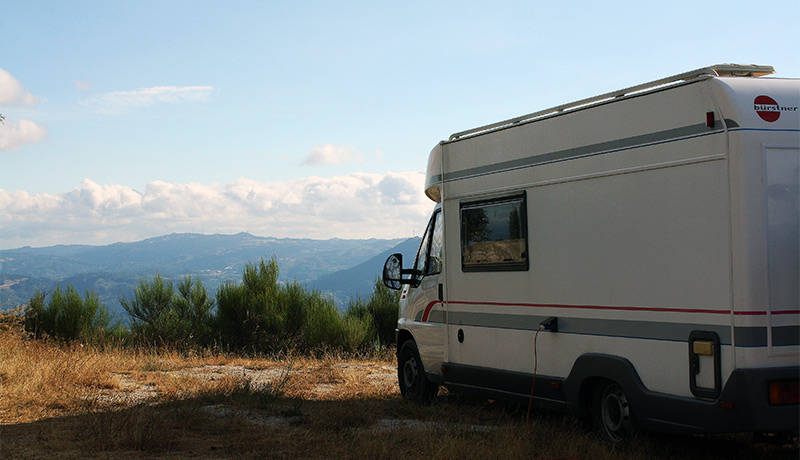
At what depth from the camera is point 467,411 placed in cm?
820

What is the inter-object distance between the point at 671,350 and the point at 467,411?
309cm

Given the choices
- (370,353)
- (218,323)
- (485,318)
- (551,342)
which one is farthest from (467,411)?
(218,323)

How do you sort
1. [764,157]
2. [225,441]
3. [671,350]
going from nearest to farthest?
1. [764,157]
2. [671,350]
3. [225,441]

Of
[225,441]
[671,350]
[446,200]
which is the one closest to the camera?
[671,350]

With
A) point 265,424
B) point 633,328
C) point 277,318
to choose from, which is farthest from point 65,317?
point 633,328

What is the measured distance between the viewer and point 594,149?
634 cm

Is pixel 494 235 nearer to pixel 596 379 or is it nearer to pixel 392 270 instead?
pixel 392 270

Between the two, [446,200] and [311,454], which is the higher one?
[446,200]

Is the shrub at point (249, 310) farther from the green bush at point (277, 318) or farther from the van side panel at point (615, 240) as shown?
the van side panel at point (615, 240)

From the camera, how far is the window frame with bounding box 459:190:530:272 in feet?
23.0

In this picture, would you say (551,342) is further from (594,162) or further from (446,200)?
(446,200)

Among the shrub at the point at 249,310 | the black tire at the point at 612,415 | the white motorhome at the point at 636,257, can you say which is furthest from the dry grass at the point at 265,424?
the shrub at the point at 249,310

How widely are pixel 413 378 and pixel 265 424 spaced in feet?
7.31

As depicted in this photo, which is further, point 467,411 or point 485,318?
point 467,411
